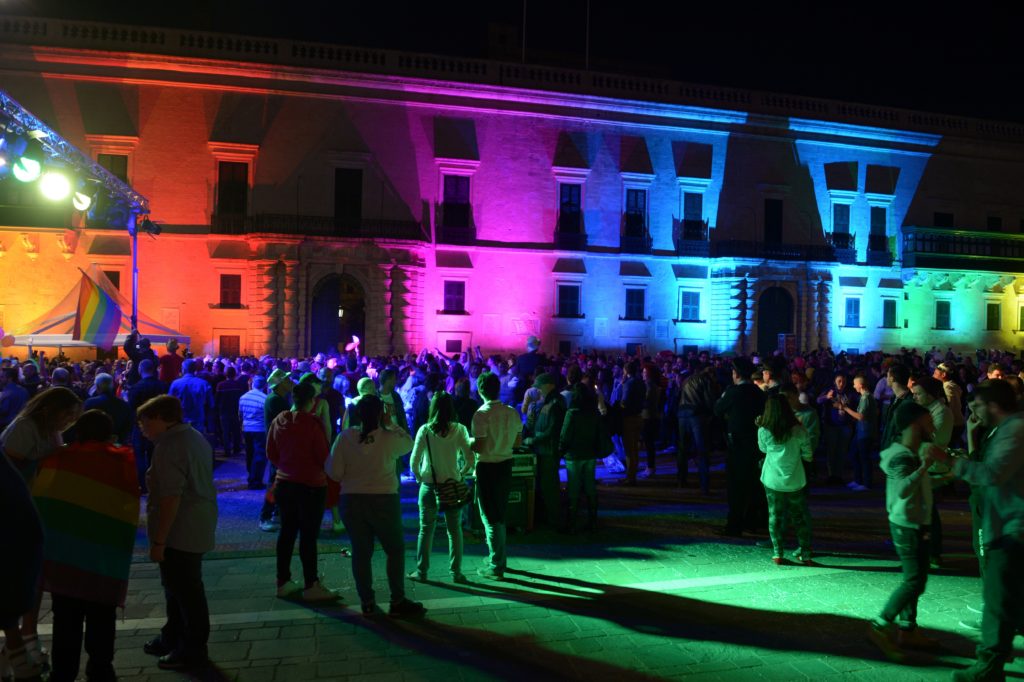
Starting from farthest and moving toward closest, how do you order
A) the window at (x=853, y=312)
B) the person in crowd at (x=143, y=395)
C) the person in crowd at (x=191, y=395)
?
the window at (x=853, y=312) → the person in crowd at (x=191, y=395) → the person in crowd at (x=143, y=395)

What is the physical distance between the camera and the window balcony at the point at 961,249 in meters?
33.0

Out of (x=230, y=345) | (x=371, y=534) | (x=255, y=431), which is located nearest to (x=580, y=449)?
(x=371, y=534)

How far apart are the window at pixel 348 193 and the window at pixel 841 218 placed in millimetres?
21733

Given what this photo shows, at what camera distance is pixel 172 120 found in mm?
25438

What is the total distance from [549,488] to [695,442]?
11.1 feet

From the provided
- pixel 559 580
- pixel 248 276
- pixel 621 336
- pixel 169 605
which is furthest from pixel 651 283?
pixel 169 605

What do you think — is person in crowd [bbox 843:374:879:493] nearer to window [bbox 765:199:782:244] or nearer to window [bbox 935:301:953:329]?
window [bbox 765:199:782:244]

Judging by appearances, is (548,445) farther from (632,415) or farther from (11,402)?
(11,402)

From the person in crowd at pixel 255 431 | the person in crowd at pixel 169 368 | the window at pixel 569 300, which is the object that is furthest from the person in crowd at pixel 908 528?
the window at pixel 569 300

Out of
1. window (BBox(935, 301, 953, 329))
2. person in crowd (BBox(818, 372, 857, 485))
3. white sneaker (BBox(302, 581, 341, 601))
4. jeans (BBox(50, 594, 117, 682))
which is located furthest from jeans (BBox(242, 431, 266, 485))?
window (BBox(935, 301, 953, 329))

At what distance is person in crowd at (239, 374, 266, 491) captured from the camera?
9.92 m

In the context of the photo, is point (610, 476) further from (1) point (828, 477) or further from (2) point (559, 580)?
(2) point (559, 580)

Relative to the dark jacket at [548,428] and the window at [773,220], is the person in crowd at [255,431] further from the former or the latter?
the window at [773,220]

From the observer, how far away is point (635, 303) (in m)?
30.5
